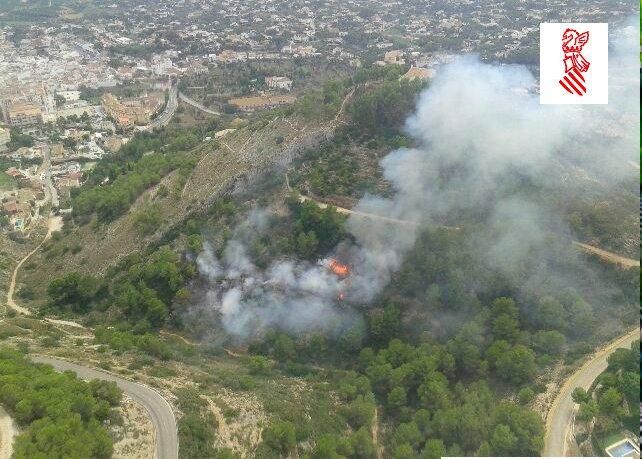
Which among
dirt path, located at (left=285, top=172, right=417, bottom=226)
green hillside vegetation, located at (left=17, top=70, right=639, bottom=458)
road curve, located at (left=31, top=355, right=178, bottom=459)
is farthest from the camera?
dirt path, located at (left=285, top=172, right=417, bottom=226)

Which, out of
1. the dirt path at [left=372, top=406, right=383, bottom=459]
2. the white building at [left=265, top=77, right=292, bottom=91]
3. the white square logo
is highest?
the white square logo

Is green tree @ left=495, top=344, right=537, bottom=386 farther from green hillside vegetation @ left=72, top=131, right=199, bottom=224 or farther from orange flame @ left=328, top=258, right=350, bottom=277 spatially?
green hillside vegetation @ left=72, top=131, right=199, bottom=224

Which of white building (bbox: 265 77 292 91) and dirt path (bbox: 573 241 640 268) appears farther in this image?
white building (bbox: 265 77 292 91)

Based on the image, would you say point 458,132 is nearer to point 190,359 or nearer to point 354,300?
point 354,300

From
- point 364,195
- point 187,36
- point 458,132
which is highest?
point 187,36

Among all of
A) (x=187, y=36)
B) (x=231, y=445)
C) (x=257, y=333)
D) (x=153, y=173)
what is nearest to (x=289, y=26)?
(x=187, y=36)

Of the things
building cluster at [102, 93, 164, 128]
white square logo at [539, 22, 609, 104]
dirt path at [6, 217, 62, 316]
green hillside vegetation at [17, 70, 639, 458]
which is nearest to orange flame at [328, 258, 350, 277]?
green hillside vegetation at [17, 70, 639, 458]
